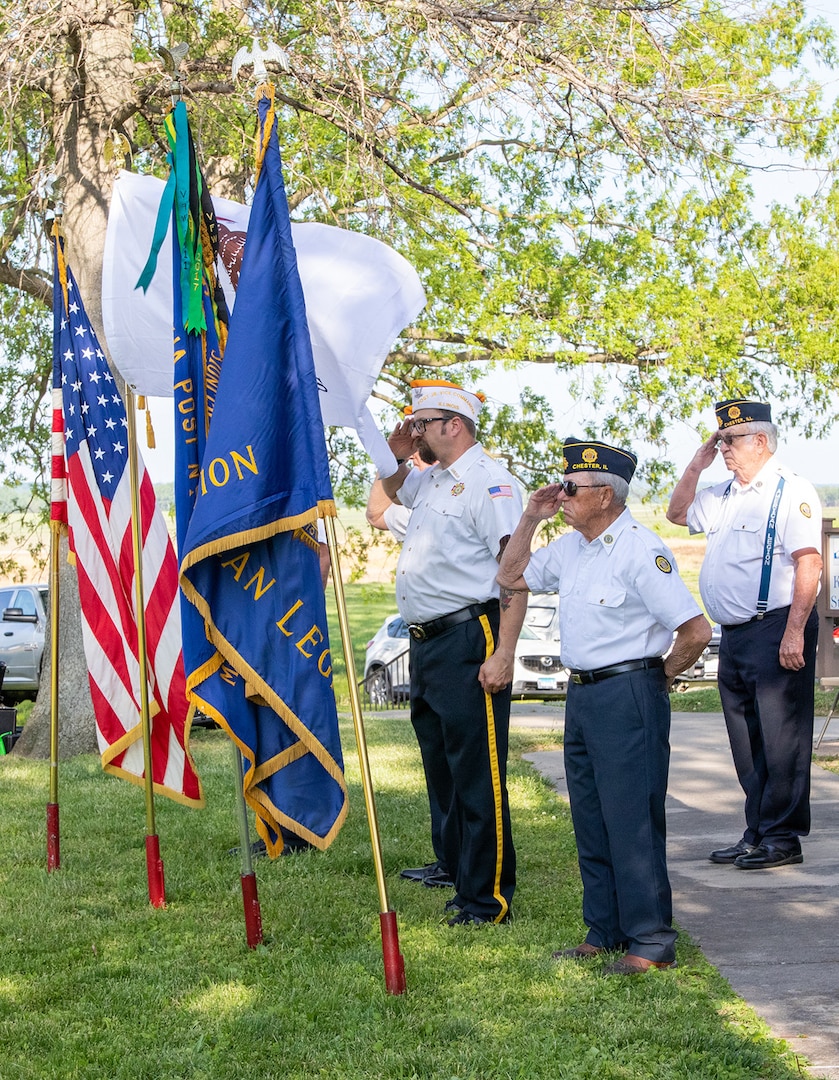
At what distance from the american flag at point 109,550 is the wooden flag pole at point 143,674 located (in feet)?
0.69

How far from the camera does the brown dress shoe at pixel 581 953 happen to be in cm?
491

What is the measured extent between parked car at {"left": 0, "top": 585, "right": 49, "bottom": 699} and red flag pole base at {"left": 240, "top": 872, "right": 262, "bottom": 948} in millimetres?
14817

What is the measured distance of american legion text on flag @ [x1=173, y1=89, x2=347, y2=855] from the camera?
4738 mm

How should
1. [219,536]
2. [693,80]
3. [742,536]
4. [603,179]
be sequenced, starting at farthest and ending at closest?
1. [603,179]
2. [693,80]
3. [742,536]
4. [219,536]

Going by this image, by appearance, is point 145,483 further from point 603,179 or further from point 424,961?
point 603,179

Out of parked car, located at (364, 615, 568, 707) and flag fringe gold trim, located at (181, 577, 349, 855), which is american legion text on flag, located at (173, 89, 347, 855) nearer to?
flag fringe gold trim, located at (181, 577, 349, 855)

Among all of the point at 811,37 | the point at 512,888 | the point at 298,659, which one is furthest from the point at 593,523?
the point at 811,37

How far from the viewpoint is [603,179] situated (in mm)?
15359

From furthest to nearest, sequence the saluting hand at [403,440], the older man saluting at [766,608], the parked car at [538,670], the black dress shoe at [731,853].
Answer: the parked car at [538,670] < the black dress shoe at [731,853] < the older man saluting at [766,608] < the saluting hand at [403,440]

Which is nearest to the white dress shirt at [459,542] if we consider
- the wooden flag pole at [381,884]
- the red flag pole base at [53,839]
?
the wooden flag pole at [381,884]

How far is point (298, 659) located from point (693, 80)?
37.5 ft

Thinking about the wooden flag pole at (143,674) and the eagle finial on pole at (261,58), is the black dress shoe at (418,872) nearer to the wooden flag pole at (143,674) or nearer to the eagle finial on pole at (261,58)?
the wooden flag pole at (143,674)

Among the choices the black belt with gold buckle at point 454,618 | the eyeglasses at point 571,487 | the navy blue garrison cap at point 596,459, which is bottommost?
the black belt with gold buckle at point 454,618

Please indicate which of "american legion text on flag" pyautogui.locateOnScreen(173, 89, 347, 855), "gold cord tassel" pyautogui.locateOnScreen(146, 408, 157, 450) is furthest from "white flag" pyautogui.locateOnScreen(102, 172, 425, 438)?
Answer: "american legion text on flag" pyautogui.locateOnScreen(173, 89, 347, 855)
